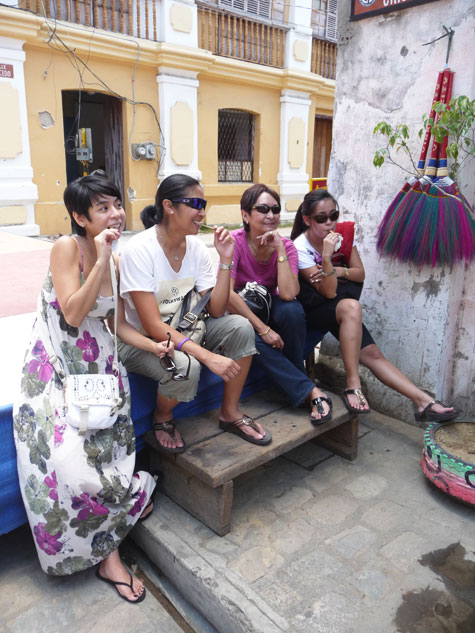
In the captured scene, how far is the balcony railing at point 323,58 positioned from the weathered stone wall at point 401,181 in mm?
10411

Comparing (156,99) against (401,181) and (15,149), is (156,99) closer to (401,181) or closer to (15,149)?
(15,149)

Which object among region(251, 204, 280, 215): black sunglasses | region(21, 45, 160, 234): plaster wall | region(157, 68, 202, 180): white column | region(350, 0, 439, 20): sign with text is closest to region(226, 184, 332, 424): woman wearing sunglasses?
region(251, 204, 280, 215): black sunglasses

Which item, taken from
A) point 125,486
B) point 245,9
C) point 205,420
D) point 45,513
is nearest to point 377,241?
point 205,420

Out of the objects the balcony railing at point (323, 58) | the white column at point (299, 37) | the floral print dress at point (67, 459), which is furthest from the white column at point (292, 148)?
the floral print dress at point (67, 459)

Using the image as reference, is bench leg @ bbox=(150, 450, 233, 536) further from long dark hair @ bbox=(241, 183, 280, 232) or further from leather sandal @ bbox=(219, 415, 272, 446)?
long dark hair @ bbox=(241, 183, 280, 232)

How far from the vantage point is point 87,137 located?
28.3ft

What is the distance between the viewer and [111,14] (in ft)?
30.4

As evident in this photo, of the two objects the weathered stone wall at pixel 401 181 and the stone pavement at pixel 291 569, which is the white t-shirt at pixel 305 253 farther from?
the stone pavement at pixel 291 569

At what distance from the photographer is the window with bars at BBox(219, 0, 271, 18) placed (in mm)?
11000

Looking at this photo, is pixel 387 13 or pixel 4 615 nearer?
pixel 4 615

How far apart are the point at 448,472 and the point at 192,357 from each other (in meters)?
1.26

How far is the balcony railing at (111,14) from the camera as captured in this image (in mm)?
8581

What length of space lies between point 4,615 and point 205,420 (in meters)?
1.10

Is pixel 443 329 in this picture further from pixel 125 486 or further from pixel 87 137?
pixel 87 137
